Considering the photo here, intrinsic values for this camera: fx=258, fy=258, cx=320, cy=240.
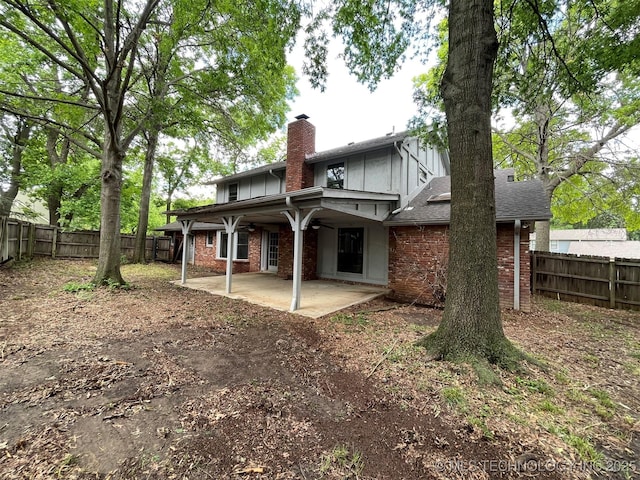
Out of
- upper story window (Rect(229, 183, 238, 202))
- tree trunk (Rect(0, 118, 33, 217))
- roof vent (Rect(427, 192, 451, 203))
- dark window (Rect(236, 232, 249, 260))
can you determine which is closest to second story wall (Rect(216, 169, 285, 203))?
upper story window (Rect(229, 183, 238, 202))

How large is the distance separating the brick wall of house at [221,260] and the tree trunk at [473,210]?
33.1 ft

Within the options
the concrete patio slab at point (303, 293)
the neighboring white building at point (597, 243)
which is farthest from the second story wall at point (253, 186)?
the neighboring white building at point (597, 243)

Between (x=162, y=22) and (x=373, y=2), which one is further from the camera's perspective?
(x=162, y=22)

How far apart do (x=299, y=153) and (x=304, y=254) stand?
4.06 metres

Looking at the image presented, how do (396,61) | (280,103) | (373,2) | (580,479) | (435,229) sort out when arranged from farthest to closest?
(280,103), (435,229), (396,61), (373,2), (580,479)

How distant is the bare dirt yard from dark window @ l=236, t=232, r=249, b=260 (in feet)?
27.2

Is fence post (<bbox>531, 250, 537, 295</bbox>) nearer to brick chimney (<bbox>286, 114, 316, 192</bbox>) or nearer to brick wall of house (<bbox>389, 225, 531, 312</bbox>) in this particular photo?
brick wall of house (<bbox>389, 225, 531, 312</bbox>)

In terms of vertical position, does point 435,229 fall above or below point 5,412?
above

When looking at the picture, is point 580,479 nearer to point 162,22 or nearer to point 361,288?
point 361,288

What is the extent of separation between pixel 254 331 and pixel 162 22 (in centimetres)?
898

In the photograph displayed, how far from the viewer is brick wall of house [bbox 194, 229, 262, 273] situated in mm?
12812

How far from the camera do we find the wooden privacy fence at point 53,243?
9.64m

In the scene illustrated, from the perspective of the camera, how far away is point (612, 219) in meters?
25.0

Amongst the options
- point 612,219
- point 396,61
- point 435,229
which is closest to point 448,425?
point 435,229
